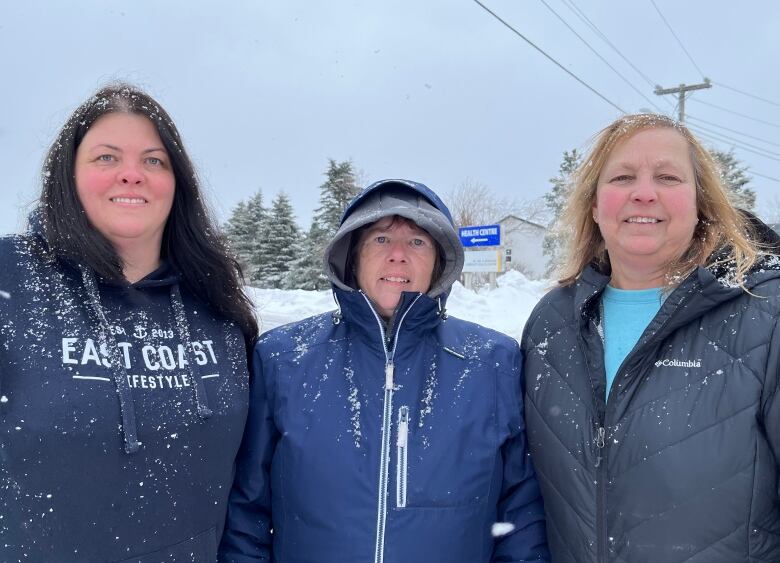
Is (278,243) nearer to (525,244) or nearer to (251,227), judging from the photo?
(251,227)

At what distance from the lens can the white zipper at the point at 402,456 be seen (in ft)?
7.16

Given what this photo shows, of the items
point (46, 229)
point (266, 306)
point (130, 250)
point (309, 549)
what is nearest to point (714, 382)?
point (309, 549)

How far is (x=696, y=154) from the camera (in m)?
2.32

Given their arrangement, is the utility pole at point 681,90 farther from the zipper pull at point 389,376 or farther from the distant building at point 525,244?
the distant building at point 525,244

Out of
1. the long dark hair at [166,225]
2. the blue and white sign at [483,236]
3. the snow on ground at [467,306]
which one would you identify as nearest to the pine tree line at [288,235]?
Answer: the snow on ground at [467,306]

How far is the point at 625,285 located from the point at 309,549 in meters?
1.64

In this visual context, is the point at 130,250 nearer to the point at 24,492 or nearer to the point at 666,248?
the point at 24,492

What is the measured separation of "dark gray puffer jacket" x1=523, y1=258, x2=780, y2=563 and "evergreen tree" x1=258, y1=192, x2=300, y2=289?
85.7 ft

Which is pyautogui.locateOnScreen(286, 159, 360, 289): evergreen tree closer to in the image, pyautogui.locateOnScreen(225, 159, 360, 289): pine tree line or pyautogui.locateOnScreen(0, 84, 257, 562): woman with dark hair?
pyautogui.locateOnScreen(225, 159, 360, 289): pine tree line

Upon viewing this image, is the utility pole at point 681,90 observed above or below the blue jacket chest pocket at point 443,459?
above

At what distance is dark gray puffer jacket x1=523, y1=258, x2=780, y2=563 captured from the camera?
184cm

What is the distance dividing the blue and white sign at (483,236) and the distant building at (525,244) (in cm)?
3096

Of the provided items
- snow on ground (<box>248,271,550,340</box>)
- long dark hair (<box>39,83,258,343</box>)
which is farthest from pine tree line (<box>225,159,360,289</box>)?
long dark hair (<box>39,83,258,343</box>)

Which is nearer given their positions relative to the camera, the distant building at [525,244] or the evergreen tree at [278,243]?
the evergreen tree at [278,243]
